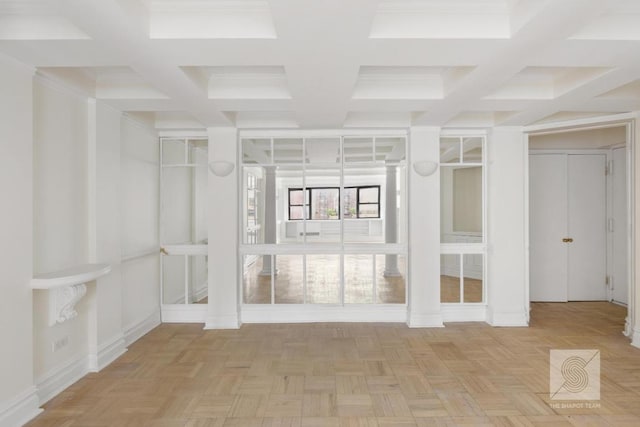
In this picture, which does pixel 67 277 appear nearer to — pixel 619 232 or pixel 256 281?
pixel 256 281

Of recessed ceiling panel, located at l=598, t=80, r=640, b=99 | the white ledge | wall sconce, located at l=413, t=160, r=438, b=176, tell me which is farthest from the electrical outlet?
recessed ceiling panel, located at l=598, t=80, r=640, b=99

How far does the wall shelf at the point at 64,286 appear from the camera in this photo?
99.7 inches

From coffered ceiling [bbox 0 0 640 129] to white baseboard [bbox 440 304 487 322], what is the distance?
2481mm

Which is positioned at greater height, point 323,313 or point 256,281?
point 256,281

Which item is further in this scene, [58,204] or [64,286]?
[58,204]

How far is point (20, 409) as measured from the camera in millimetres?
2414

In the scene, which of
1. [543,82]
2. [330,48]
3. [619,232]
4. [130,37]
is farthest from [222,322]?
[619,232]

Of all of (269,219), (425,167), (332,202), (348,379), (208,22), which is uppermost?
(208,22)

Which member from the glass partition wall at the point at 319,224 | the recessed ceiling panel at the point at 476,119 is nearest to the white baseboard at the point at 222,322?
the glass partition wall at the point at 319,224

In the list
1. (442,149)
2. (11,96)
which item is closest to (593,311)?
(442,149)

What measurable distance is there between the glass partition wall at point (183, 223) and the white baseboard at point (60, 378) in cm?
148

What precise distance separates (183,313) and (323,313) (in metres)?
1.74

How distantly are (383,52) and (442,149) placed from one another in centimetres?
271

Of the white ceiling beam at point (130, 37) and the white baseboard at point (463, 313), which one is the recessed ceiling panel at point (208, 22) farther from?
the white baseboard at point (463, 313)
